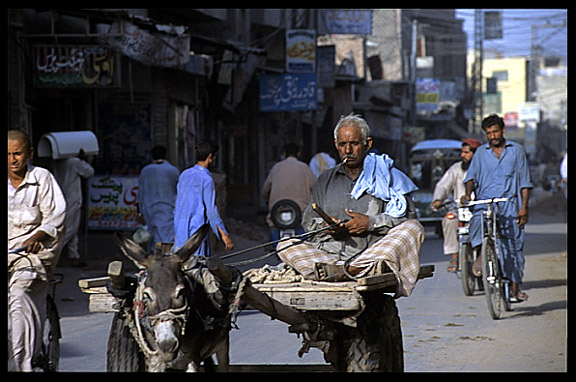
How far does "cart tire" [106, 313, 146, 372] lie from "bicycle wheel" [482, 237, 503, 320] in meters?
5.67

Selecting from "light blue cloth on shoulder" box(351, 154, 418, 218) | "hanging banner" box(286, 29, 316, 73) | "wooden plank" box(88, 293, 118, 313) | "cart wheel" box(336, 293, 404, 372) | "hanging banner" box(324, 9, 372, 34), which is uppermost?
"hanging banner" box(324, 9, 372, 34)

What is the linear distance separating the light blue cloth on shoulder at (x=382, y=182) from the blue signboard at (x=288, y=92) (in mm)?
18277

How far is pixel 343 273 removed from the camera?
15.6 ft

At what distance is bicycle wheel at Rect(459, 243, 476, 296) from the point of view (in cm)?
1099

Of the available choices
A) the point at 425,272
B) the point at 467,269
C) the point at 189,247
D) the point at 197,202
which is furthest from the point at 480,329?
the point at 189,247

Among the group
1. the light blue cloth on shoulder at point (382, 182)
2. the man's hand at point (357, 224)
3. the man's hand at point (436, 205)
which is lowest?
the man's hand at point (436, 205)

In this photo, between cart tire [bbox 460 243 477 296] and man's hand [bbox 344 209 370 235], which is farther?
cart tire [bbox 460 243 477 296]

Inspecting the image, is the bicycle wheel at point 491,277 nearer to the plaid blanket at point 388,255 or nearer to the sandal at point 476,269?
the sandal at point 476,269

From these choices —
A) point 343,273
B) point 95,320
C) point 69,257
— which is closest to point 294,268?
point 343,273

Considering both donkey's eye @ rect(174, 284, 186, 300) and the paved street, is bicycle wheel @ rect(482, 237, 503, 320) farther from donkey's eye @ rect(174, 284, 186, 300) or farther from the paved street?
donkey's eye @ rect(174, 284, 186, 300)

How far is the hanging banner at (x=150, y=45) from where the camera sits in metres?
14.0

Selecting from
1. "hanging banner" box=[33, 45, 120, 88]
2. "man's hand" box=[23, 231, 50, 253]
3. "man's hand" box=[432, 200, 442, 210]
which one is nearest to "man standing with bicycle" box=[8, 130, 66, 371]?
"man's hand" box=[23, 231, 50, 253]

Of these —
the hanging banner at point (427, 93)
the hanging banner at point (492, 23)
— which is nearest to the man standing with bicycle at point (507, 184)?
the hanging banner at point (427, 93)

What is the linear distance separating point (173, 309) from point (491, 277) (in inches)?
256
